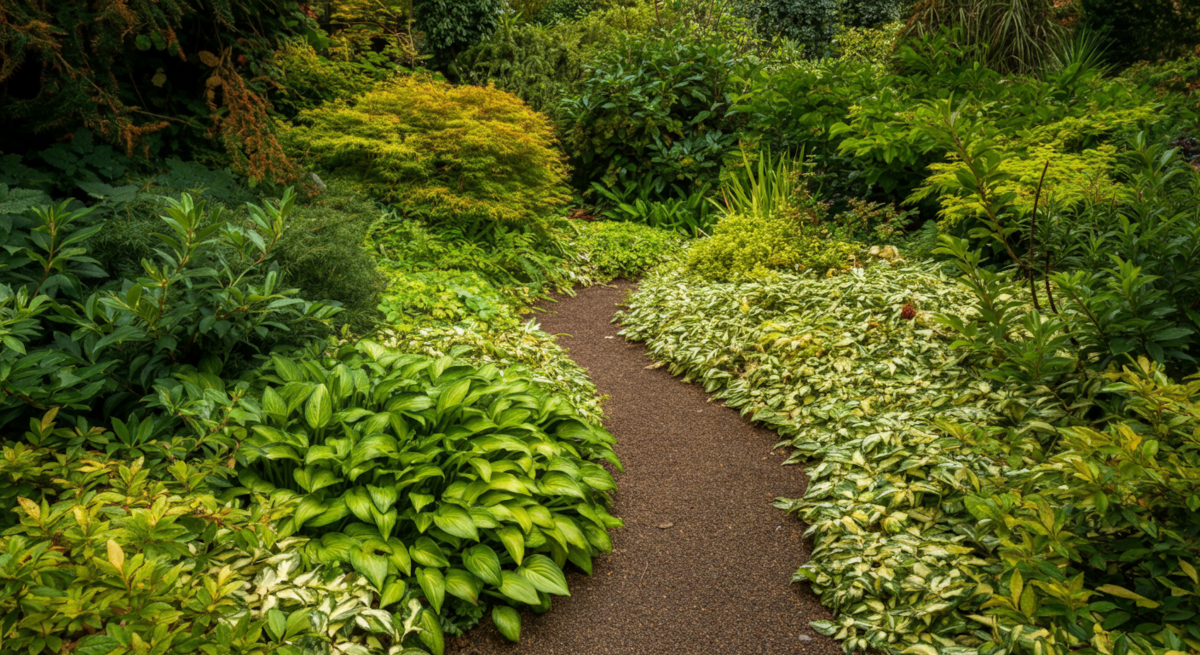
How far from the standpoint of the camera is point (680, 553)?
2.86 m

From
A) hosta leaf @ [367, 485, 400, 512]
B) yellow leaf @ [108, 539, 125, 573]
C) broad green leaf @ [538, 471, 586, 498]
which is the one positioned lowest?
broad green leaf @ [538, 471, 586, 498]

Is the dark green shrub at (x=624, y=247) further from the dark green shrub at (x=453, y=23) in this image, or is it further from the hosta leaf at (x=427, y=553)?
the hosta leaf at (x=427, y=553)

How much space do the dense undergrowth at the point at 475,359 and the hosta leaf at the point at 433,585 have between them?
1.8 inches

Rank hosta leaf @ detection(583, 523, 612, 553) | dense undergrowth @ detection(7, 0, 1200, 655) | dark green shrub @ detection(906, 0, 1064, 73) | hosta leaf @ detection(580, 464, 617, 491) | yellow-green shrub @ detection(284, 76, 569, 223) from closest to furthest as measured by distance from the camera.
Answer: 1. dense undergrowth @ detection(7, 0, 1200, 655)
2. hosta leaf @ detection(583, 523, 612, 553)
3. hosta leaf @ detection(580, 464, 617, 491)
4. yellow-green shrub @ detection(284, 76, 569, 223)
5. dark green shrub @ detection(906, 0, 1064, 73)

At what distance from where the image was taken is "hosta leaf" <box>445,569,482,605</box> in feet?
7.35

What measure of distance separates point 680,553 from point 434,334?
2.30 metres

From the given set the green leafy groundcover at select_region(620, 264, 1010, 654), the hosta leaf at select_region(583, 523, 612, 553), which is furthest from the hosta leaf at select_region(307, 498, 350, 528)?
the green leafy groundcover at select_region(620, 264, 1010, 654)

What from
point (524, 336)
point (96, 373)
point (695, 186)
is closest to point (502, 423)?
point (96, 373)

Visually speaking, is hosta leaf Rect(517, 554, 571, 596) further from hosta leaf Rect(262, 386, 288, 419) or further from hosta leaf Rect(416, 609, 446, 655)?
hosta leaf Rect(262, 386, 288, 419)

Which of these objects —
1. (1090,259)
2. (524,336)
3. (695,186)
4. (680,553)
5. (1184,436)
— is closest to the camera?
(1184,436)

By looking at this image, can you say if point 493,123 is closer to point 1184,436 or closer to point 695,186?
point 695,186

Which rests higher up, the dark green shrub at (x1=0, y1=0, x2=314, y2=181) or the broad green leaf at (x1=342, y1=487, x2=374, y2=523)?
the dark green shrub at (x1=0, y1=0, x2=314, y2=181)

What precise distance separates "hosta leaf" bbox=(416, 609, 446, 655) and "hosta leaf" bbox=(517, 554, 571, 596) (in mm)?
365

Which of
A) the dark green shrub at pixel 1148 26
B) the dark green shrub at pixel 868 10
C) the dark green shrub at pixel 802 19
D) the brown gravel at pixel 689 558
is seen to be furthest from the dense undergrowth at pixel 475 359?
the dark green shrub at pixel 868 10
